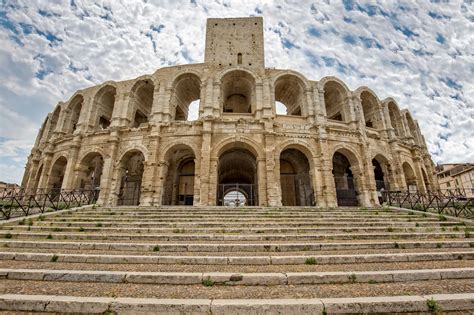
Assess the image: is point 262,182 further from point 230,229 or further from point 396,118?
point 396,118

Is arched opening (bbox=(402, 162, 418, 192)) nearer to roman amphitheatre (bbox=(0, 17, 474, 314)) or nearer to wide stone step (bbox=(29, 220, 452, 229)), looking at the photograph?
Result: roman amphitheatre (bbox=(0, 17, 474, 314))

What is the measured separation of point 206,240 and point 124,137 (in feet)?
39.7

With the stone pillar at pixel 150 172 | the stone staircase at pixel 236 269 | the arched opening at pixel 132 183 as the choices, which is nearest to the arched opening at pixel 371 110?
the stone staircase at pixel 236 269

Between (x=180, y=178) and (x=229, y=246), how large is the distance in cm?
1316

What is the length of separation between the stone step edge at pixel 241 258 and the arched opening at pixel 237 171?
11.1 m

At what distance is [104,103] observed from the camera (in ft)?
59.2

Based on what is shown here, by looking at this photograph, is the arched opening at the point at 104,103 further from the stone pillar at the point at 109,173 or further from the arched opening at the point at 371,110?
the arched opening at the point at 371,110

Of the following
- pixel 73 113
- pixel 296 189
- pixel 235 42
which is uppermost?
pixel 235 42

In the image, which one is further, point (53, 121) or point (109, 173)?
point (53, 121)

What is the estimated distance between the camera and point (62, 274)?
12.0 ft

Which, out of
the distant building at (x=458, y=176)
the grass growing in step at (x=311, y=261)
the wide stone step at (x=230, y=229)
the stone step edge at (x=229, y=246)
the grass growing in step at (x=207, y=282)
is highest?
the distant building at (x=458, y=176)

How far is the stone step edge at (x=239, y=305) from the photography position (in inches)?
104

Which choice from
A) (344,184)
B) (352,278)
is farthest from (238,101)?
(352,278)

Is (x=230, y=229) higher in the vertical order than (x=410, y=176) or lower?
lower
